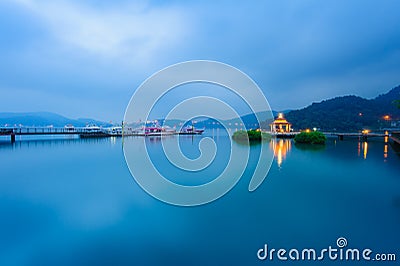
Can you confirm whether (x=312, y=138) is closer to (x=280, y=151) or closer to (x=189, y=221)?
(x=280, y=151)

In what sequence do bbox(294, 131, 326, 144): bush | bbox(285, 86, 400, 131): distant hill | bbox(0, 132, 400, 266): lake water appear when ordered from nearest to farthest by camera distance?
1. bbox(0, 132, 400, 266): lake water
2. bbox(294, 131, 326, 144): bush
3. bbox(285, 86, 400, 131): distant hill

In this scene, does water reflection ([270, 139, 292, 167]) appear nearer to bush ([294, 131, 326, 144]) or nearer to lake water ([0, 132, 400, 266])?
bush ([294, 131, 326, 144])

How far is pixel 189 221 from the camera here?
5328 millimetres

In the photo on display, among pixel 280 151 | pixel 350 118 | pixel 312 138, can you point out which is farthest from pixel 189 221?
pixel 350 118

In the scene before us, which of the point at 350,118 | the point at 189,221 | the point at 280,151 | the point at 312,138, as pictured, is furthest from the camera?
the point at 350,118

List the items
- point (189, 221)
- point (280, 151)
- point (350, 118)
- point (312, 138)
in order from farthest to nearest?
point (350, 118), point (312, 138), point (280, 151), point (189, 221)

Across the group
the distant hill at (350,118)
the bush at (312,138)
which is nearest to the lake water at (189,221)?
the bush at (312,138)

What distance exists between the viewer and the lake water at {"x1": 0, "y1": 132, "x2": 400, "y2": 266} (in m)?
4.02

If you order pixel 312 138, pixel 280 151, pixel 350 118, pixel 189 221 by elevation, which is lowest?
pixel 189 221

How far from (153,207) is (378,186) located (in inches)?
304

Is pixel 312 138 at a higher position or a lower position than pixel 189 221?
higher

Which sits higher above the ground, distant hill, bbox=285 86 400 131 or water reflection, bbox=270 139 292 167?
distant hill, bbox=285 86 400 131

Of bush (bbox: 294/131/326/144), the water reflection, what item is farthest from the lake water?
bush (bbox: 294/131/326/144)

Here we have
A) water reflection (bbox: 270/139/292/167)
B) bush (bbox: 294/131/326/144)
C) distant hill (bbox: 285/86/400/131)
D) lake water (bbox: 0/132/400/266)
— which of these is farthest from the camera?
distant hill (bbox: 285/86/400/131)
